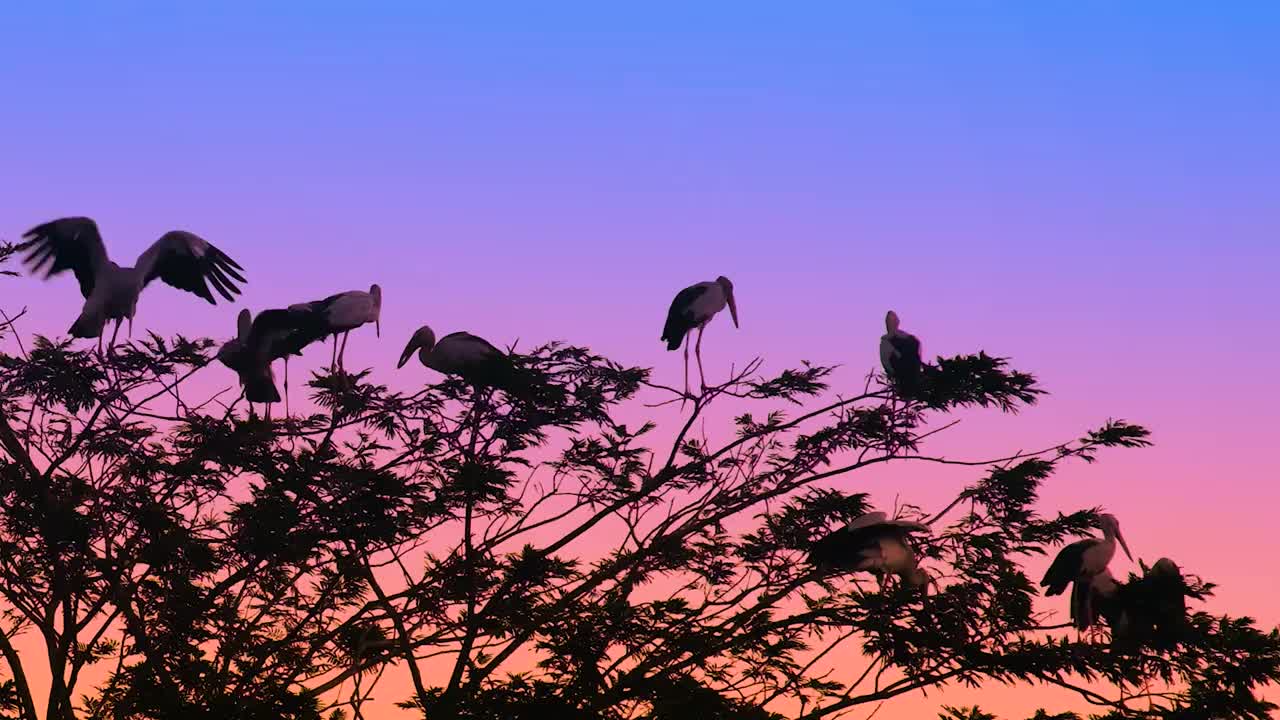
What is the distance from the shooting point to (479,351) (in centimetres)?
1443

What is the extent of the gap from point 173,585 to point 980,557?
23.9 ft

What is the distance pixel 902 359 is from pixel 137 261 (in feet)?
25.9

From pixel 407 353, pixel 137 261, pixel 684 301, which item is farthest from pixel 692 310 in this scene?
pixel 137 261

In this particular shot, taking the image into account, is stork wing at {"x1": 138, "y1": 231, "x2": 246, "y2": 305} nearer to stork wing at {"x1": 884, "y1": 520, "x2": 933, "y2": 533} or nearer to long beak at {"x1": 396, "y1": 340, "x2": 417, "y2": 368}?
long beak at {"x1": 396, "y1": 340, "x2": 417, "y2": 368}

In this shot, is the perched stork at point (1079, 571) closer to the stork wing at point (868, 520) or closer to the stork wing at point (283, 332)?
the stork wing at point (868, 520)

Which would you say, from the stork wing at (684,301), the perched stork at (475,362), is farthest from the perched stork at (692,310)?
the perched stork at (475,362)

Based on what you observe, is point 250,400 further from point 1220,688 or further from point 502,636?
point 1220,688

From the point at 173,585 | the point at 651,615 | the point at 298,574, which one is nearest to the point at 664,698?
the point at 651,615

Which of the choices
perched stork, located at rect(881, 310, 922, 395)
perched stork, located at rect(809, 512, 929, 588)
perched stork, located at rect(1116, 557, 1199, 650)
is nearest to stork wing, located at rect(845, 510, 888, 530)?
perched stork, located at rect(809, 512, 929, 588)

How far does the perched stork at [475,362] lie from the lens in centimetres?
1408

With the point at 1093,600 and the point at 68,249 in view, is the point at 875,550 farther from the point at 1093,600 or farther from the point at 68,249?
the point at 68,249

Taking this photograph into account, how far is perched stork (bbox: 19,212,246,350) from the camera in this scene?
1611 cm

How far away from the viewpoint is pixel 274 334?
50.5ft

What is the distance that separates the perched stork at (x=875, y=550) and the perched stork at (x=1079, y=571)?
1.11m
